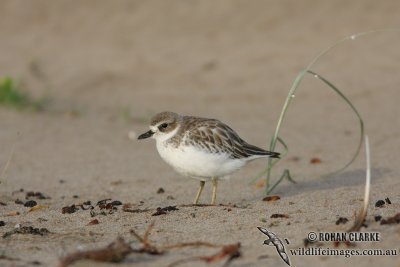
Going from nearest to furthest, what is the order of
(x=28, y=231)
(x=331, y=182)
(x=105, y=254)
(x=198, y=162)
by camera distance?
(x=105, y=254) < (x=28, y=231) < (x=198, y=162) < (x=331, y=182)

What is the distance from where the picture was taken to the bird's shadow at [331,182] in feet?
22.2

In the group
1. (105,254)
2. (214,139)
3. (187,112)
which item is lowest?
(105,254)

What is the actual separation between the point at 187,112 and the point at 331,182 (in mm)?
4457

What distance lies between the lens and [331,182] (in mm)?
7027

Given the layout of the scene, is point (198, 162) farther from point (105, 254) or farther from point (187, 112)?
point (187, 112)

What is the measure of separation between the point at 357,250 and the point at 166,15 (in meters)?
10.9

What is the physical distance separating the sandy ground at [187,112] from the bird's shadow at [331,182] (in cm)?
3

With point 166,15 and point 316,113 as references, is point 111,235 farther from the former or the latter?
point 166,15

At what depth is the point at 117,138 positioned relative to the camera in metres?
9.69

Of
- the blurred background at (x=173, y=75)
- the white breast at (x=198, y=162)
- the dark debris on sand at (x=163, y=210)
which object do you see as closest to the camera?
the dark debris on sand at (x=163, y=210)

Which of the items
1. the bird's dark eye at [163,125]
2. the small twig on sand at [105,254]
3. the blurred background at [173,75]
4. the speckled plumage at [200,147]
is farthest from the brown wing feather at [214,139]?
the small twig on sand at [105,254]

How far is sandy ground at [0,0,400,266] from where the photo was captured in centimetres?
521

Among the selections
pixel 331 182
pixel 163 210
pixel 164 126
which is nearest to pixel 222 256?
pixel 163 210

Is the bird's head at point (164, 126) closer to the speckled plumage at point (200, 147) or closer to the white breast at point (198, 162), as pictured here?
the speckled plumage at point (200, 147)
